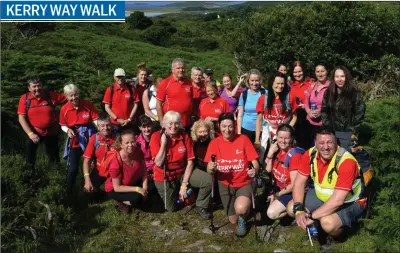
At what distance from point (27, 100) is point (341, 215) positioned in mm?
5639

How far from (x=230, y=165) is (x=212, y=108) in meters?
1.86

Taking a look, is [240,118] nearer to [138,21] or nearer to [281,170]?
[281,170]

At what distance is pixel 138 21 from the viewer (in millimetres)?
49781

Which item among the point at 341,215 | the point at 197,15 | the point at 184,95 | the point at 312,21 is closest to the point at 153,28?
the point at 197,15

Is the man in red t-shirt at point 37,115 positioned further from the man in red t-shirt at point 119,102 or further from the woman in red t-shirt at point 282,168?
the woman in red t-shirt at point 282,168

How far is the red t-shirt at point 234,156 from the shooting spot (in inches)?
255

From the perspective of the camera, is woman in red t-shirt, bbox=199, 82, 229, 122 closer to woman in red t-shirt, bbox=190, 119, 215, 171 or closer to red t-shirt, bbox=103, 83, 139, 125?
woman in red t-shirt, bbox=190, 119, 215, 171

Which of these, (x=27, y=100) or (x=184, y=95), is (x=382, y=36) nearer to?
(x=184, y=95)

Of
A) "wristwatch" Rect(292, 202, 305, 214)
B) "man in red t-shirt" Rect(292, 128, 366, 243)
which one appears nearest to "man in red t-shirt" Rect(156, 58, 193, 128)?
"man in red t-shirt" Rect(292, 128, 366, 243)

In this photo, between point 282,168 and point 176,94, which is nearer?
point 282,168

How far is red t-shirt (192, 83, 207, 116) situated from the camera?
8.32 meters

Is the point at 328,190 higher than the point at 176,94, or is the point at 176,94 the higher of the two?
the point at 176,94

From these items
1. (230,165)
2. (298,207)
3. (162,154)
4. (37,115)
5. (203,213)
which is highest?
(37,115)

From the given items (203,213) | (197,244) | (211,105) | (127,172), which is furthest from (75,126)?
(197,244)
